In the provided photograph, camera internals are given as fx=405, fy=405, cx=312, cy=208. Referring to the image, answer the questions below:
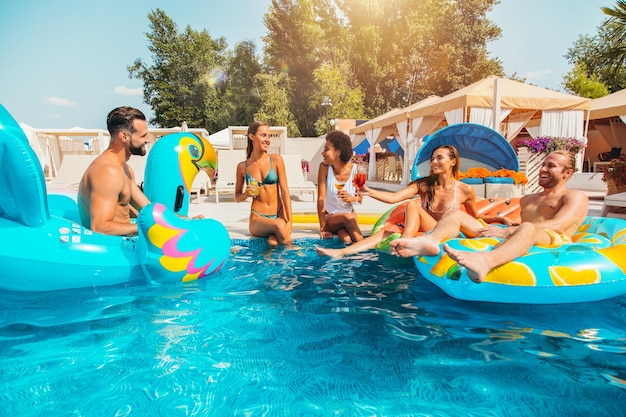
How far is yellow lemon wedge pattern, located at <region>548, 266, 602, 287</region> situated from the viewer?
8.51ft

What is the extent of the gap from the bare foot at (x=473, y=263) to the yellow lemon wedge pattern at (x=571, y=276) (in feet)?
1.38

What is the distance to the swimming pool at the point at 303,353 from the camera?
1757mm

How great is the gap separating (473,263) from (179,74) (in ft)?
114

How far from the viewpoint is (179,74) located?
3325 centimetres

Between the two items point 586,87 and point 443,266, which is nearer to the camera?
point 443,266

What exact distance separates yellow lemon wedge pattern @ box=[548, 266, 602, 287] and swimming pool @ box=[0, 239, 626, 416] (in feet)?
0.80

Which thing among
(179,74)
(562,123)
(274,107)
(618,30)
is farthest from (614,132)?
(179,74)

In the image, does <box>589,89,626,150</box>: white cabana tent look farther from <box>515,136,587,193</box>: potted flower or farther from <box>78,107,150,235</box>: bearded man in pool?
<box>78,107,150,235</box>: bearded man in pool

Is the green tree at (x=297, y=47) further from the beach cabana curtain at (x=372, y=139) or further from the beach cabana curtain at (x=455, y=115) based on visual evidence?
the beach cabana curtain at (x=455, y=115)

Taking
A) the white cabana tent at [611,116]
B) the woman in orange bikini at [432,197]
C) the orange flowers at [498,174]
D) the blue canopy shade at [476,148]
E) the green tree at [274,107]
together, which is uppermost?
the green tree at [274,107]

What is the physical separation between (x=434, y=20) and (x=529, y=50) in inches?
308

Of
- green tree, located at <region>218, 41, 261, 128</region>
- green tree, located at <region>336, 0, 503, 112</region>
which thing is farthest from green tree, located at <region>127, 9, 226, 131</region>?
green tree, located at <region>336, 0, 503, 112</region>

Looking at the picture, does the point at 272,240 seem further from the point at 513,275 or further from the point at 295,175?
the point at 295,175

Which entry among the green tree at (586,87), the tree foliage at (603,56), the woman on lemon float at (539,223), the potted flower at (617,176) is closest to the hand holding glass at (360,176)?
the woman on lemon float at (539,223)
